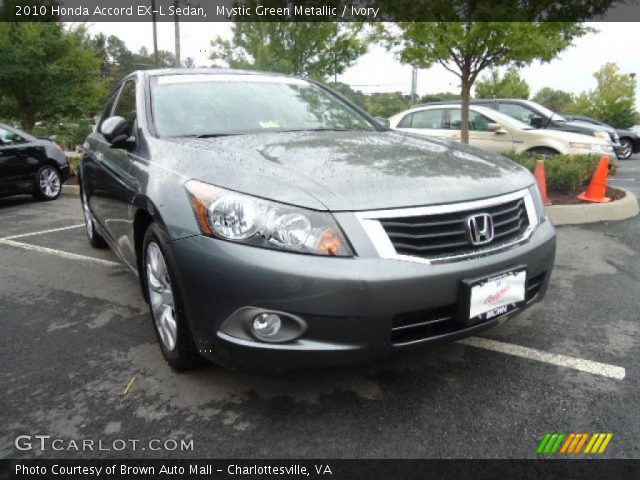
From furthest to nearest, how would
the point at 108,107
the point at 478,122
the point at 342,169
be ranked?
the point at 478,122
the point at 108,107
the point at 342,169

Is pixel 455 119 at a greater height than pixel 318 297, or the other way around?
pixel 455 119

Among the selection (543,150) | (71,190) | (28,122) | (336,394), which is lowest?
(71,190)

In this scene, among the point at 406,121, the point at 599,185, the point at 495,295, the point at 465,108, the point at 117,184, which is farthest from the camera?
the point at 406,121

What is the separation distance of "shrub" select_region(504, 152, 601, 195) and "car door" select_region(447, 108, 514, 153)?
1.57 meters

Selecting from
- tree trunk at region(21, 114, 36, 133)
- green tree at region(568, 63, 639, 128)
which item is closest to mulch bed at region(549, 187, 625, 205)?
tree trunk at region(21, 114, 36, 133)

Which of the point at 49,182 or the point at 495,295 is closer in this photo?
the point at 495,295

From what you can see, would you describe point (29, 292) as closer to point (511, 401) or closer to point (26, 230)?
point (26, 230)

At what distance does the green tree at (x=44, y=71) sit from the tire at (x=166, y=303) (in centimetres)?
1086

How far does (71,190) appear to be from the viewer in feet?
30.1

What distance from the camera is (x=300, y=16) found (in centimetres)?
1653

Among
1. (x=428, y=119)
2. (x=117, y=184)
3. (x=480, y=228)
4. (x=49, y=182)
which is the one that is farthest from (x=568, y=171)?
(x=49, y=182)

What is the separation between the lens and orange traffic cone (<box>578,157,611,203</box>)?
6.16 meters

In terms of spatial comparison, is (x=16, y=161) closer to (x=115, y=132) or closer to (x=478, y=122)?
(x=115, y=132)

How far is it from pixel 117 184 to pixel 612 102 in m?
29.9
